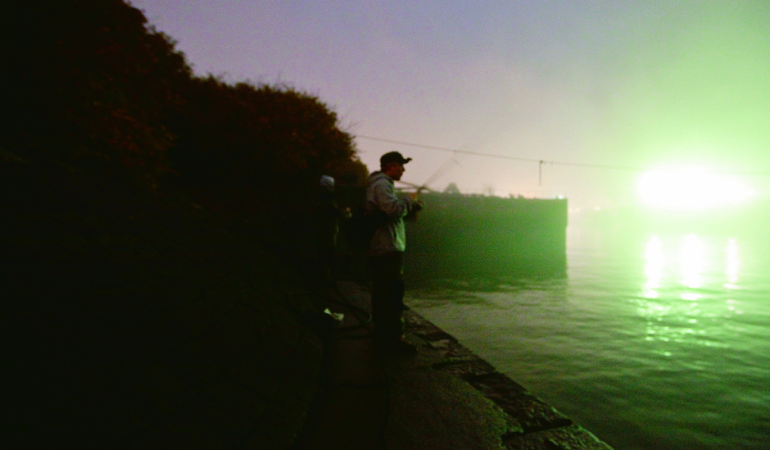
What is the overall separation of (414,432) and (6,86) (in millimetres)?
8006

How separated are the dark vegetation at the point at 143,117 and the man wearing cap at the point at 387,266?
17.4 ft

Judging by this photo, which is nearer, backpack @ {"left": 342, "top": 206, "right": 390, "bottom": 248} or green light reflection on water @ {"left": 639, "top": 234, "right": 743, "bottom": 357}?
backpack @ {"left": 342, "top": 206, "right": 390, "bottom": 248}

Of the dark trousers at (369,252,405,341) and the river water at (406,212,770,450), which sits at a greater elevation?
the dark trousers at (369,252,405,341)

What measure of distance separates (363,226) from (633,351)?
483cm

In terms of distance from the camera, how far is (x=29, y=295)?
8.07 ft

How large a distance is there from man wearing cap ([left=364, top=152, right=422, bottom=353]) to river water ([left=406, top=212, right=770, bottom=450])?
5.79 ft

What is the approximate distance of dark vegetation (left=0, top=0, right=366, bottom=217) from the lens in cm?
568

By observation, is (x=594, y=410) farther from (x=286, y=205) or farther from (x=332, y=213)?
(x=286, y=205)

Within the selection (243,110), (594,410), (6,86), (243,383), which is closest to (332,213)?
(243,383)

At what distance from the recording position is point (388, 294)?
378 centimetres

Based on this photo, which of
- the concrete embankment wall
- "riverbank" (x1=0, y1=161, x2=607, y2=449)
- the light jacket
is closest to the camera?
"riverbank" (x1=0, y1=161, x2=607, y2=449)

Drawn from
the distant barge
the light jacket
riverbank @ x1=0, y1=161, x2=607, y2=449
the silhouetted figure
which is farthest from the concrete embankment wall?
riverbank @ x1=0, y1=161, x2=607, y2=449

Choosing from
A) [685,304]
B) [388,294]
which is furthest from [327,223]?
[685,304]

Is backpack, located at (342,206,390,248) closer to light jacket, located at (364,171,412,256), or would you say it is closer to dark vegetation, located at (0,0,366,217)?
light jacket, located at (364,171,412,256)
